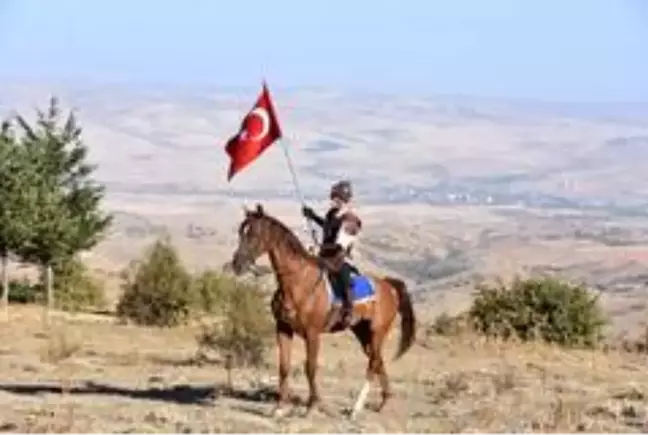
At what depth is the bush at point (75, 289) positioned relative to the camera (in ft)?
171

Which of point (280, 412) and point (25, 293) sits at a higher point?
point (25, 293)

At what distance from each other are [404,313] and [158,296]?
24980mm

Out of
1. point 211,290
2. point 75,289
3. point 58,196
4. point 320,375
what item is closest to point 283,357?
point 320,375

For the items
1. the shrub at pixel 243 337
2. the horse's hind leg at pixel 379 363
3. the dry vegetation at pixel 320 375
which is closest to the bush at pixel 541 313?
the dry vegetation at pixel 320 375

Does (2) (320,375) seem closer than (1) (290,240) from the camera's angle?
No

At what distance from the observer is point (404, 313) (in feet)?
63.4

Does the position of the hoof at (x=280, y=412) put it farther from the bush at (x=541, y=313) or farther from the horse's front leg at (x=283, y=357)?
the bush at (x=541, y=313)

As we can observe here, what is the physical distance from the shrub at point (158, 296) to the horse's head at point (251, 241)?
2543 centimetres

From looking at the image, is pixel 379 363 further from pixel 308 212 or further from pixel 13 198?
pixel 13 198

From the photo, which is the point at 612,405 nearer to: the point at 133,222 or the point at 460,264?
the point at 460,264

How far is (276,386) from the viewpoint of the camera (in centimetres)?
2117

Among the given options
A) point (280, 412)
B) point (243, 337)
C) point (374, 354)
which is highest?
point (243, 337)

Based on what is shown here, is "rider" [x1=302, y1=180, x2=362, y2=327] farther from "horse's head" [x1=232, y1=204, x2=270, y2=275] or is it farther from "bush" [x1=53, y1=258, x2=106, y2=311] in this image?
"bush" [x1=53, y1=258, x2=106, y2=311]

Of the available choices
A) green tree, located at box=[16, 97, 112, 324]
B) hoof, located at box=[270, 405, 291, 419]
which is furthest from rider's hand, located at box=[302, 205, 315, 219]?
green tree, located at box=[16, 97, 112, 324]
